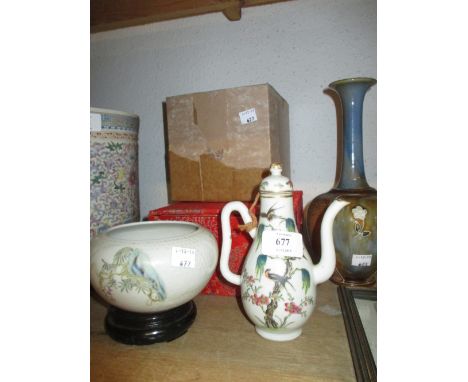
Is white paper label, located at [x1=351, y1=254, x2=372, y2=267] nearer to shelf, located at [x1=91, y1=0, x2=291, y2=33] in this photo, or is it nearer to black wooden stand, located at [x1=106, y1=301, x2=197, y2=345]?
black wooden stand, located at [x1=106, y1=301, x2=197, y2=345]

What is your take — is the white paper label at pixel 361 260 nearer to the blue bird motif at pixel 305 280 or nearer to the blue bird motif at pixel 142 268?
the blue bird motif at pixel 305 280

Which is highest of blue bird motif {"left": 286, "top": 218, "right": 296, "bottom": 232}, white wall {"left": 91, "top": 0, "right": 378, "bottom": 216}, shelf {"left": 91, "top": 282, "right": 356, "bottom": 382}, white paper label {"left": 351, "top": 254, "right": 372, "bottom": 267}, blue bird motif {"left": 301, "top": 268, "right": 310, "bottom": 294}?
white wall {"left": 91, "top": 0, "right": 378, "bottom": 216}

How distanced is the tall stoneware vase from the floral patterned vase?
49 cm

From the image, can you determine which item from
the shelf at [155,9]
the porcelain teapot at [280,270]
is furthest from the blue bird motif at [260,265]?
the shelf at [155,9]

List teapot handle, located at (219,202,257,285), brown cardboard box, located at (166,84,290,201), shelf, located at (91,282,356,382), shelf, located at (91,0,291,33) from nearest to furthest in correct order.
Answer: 1. shelf, located at (91,282,356,382)
2. teapot handle, located at (219,202,257,285)
3. brown cardboard box, located at (166,84,290,201)
4. shelf, located at (91,0,291,33)

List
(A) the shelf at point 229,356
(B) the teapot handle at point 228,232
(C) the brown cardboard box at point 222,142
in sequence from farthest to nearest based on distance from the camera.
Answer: (C) the brown cardboard box at point 222,142 → (B) the teapot handle at point 228,232 → (A) the shelf at point 229,356

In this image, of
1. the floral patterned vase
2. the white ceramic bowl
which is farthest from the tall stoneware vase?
the floral patterned vase

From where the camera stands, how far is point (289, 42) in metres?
0.99

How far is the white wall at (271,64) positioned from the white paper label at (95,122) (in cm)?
36

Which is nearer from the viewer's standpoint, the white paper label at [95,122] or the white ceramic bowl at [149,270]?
the white ceramic bowl at [149,270]

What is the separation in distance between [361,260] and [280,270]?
327mm

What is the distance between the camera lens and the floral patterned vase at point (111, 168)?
79 cm

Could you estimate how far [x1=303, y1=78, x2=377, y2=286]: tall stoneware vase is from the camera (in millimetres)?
774
